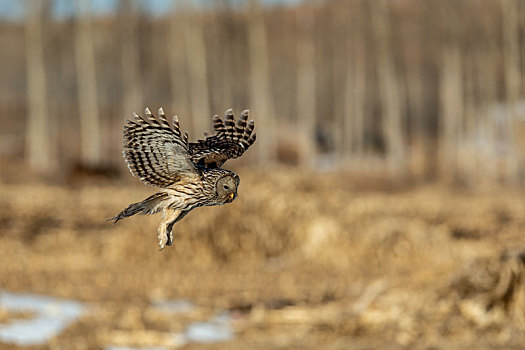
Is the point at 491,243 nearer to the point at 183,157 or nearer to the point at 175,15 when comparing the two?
the point at 183,157

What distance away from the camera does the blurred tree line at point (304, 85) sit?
3969 cm

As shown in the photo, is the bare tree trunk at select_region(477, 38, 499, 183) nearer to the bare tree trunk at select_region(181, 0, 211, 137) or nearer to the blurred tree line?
the blurred tree line

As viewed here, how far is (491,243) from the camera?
1655 cm

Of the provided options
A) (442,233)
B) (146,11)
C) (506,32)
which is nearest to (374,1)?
(506,32)

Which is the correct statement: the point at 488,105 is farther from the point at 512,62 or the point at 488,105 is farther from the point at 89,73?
the point at 89,73

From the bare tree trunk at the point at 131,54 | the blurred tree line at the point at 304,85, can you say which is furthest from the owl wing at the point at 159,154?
the bare tree trunk at the point at 131,54

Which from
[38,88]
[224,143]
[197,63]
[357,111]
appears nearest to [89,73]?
[38,88]

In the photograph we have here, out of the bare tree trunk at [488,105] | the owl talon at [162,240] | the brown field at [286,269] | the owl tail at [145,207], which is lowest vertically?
the brown field at [286,269]

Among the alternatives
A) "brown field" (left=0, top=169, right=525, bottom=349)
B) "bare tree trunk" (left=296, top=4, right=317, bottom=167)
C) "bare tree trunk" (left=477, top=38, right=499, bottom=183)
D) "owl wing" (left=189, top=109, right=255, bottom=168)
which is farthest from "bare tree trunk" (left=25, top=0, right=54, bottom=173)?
"owl wing" (left=189, top=109, right=255, bottom=168)

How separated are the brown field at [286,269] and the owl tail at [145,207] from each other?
7.13 metres

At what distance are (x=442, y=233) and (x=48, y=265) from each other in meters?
8.01

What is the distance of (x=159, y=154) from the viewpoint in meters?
2.56

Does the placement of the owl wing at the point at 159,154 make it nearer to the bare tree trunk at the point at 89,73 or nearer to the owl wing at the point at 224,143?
the owl wing at the point at 224,143

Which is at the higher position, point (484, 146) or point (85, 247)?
point (484, 146)
